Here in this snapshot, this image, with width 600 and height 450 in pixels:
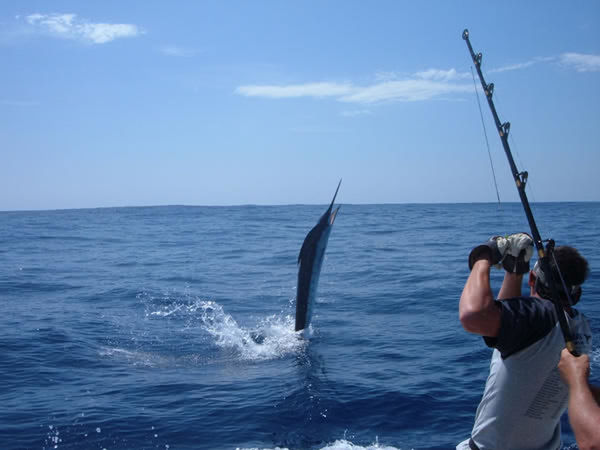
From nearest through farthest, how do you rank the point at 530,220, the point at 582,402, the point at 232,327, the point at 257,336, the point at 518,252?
the point at 582,402 < the point at 518,252 < the point at 530,220 < the point at 257,336 < the point at 232,327

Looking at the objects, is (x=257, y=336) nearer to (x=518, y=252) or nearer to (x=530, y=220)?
(x=530, y=220)

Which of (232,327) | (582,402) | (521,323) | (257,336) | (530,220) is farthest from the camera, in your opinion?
(232,327)

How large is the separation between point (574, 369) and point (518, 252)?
0.73 m

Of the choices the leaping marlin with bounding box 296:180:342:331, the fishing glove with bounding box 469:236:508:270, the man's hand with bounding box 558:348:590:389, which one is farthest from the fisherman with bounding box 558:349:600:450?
the leaping marlin with bounding box 296:180:342:331

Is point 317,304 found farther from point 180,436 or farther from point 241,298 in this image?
point 180,436

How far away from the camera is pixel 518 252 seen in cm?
260

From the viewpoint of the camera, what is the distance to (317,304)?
11656 mm

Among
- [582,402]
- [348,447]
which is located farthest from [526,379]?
[348,447]

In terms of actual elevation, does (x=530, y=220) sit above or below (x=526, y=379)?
above

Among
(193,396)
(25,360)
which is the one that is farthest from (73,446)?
(25,360)

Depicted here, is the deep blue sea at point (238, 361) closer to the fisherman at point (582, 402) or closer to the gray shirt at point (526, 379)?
the gray shirt at point (526, 379)

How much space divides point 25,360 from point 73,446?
3.24 meters

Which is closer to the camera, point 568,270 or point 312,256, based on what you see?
point 568,270

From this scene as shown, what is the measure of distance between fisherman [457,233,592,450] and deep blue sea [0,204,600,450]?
2.65m
